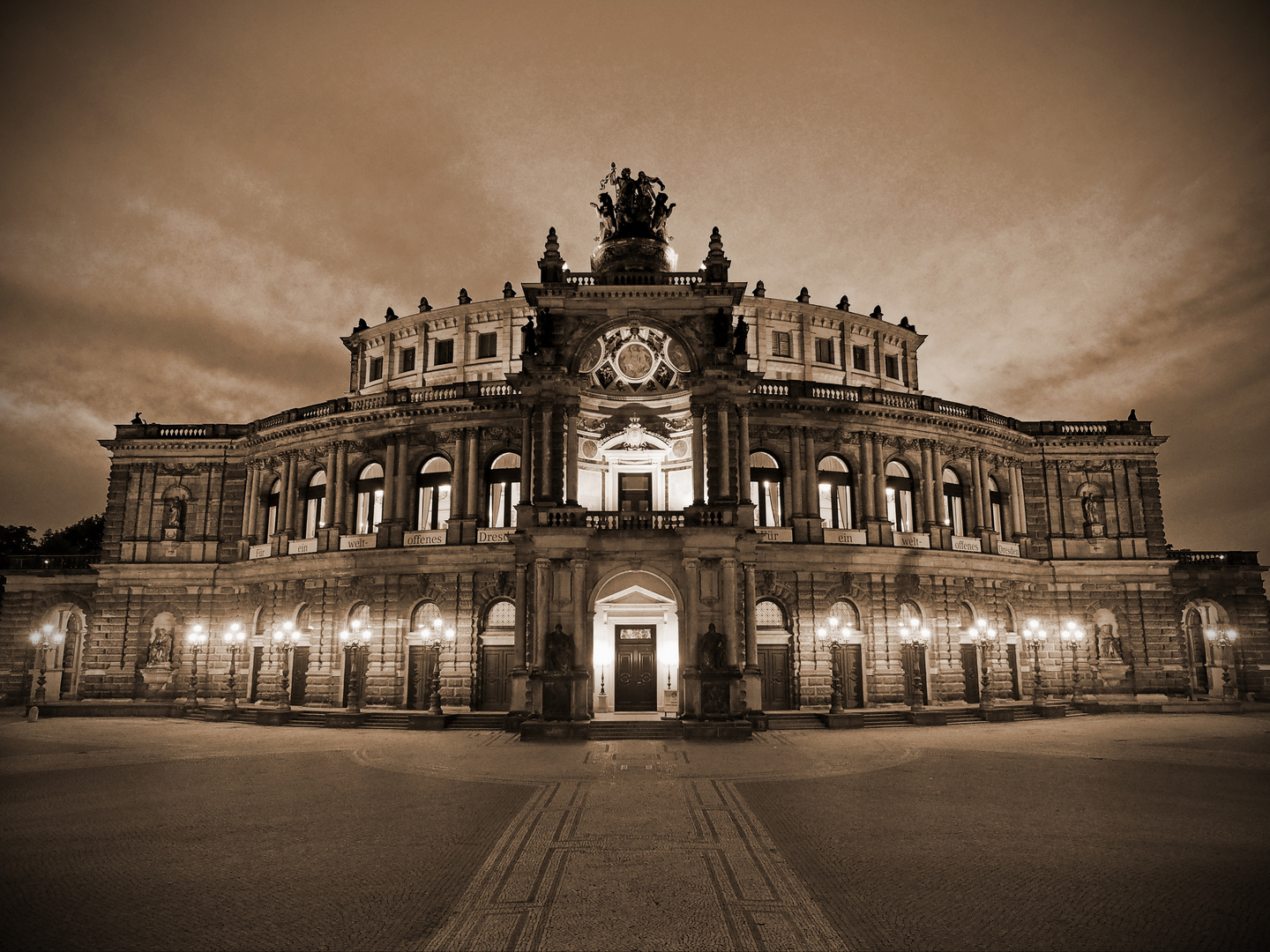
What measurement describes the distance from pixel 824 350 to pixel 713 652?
2404 cm

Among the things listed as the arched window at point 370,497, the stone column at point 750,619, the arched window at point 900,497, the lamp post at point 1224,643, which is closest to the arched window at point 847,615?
the arched window at point 900,497

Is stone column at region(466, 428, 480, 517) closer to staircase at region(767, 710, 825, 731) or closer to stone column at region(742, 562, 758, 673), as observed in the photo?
stone column at region(742, 562, 758, 673)

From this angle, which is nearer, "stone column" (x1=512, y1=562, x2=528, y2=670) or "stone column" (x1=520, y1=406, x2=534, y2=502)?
"stone column" (x1=512, y1=562, x2=528, y2=670)

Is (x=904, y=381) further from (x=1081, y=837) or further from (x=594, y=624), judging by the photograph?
(x=1081, y=837)

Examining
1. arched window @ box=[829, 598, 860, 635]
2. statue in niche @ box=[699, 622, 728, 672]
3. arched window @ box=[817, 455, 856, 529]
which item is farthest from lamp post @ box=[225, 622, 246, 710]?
arched window @ box=[817, 455, 856, 529]

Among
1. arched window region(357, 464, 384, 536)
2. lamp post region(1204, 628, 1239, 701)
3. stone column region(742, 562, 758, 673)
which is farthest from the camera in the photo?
lamp post region(1204, 628, 1239, 701)

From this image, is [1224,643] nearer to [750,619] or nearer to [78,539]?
[750,619]

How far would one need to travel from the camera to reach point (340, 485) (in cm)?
3953

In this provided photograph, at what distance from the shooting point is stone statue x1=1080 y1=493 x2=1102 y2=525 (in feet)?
140

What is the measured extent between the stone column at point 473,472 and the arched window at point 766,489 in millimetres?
13332

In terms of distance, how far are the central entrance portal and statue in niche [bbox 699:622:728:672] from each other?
5.44 metres

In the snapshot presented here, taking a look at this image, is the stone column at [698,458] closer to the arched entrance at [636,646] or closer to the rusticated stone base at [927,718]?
the arched entrance at [636,646]

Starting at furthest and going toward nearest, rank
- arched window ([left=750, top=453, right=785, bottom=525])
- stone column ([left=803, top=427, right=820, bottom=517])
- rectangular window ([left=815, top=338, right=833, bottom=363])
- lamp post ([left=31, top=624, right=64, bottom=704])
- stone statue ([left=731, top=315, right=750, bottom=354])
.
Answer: rectangular window ([left=815, top=338, right=833, bottom=363])
lamp post ([left=31, top=624, right=64, bottom=704])
arched window ([left=750, top=453, right=785, bottom=525])
stone column ([left=803, top=427, right=820, bottom=517])
stone statue ([left=731, top=315, right=750, bottom=354])

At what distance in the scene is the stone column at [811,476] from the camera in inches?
1465
